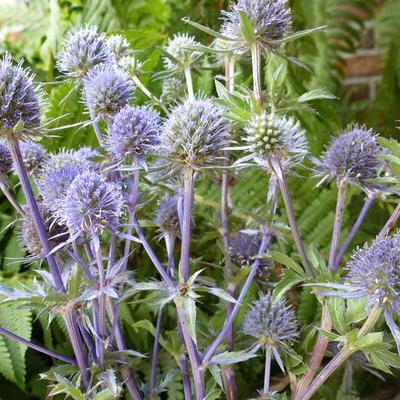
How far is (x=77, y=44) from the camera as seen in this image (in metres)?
0.71

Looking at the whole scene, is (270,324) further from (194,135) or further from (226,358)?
(194,135)

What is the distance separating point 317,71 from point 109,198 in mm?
1080

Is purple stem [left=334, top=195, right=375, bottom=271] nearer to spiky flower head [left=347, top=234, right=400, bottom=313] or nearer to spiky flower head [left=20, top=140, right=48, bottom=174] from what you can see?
spiky flower head [left=347, top=234, right=400, bottom=313]

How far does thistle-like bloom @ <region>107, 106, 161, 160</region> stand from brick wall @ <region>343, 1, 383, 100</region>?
1.82 meters

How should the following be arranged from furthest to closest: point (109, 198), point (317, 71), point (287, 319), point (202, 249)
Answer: point (317, 71), point (202, 249), point (287, 319), point (109, 198)

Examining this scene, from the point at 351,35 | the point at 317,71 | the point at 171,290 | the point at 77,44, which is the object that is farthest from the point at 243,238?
the point at 351,35

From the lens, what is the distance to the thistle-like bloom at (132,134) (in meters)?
0.62

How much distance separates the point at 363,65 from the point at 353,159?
177 cm

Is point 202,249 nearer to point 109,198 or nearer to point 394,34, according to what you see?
point 109,198

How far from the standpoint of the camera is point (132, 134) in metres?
0.62

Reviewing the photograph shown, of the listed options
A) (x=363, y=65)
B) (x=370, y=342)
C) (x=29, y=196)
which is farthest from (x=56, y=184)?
(x=363, y=65)

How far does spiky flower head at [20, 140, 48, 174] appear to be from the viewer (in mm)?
722

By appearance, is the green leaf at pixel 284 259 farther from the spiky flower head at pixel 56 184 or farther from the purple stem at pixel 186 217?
the spiky flower head at pixel 56 184

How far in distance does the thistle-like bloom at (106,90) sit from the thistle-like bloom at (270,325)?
0.29 m
